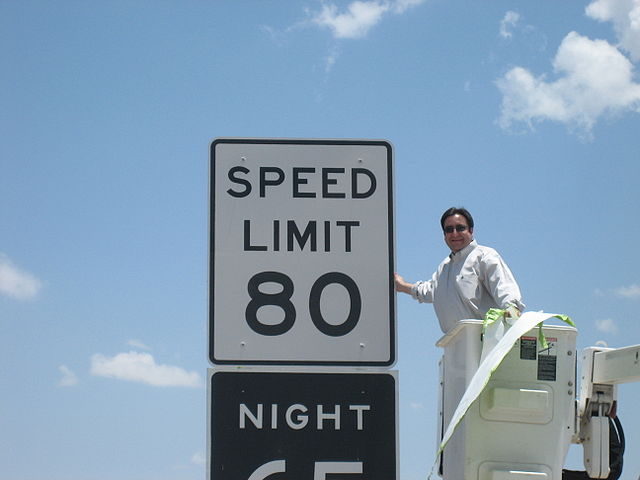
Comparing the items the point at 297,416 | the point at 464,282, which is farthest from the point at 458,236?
the point at 297,416

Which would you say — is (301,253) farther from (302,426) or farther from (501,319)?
(501,319)

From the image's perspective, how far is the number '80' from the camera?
3.43 m

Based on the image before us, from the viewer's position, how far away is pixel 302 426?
3363 mm

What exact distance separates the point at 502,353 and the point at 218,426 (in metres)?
1.34

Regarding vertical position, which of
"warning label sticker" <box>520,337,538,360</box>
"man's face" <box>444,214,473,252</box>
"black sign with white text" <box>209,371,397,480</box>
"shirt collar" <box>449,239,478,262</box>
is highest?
"man's face" <box>444,214,473,252</box>

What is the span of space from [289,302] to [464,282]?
2.22 meters

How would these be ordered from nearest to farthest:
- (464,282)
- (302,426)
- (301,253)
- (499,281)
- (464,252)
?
(302,426), (301,253), (499,281), (464,282), (464,252)

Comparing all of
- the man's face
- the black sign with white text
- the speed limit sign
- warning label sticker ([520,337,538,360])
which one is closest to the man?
the man's face

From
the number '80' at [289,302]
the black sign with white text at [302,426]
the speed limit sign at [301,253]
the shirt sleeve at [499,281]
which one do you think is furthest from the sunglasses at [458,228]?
the black sign with white text at [302,426]

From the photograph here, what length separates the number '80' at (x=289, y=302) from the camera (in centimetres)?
343

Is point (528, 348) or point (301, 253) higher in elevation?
point (301, 253)

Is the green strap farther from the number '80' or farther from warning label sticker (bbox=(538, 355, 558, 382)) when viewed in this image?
the number '80'

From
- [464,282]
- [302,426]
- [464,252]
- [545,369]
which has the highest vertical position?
[464,252]

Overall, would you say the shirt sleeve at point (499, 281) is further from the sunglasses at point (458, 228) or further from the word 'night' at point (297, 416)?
the word 'night' at point (297, 416)
